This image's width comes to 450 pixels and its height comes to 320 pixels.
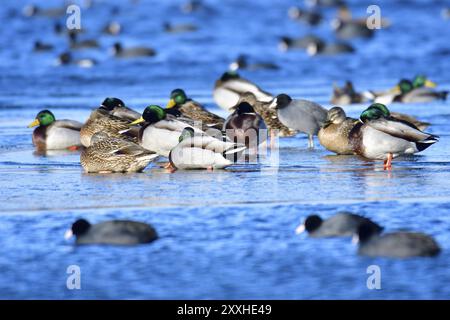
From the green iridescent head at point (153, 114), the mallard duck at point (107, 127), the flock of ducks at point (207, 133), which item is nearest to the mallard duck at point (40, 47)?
the flock of ducks at point (207, 133)

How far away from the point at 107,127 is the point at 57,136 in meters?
0.94

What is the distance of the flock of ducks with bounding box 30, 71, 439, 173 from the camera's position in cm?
1041

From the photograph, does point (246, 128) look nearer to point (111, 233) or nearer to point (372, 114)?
point (372, 114)

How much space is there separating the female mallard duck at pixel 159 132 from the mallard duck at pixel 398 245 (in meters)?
3.87

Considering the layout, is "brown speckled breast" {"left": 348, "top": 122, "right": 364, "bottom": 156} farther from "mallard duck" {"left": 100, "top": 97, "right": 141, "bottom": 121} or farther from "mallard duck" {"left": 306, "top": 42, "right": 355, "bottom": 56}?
"mallard duck" {"left": 306, "top": 42, "right": 355, "bottom": 56}

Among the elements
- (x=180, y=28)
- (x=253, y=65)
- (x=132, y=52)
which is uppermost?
(x=180, y=28)

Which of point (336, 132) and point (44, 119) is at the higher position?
point (44, 119)

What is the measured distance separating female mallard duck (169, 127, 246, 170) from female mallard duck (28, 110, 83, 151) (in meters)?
2.61

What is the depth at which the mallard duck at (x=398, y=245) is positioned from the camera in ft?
23.1

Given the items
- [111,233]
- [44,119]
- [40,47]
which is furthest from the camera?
[40,47]

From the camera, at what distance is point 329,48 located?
86.2ft

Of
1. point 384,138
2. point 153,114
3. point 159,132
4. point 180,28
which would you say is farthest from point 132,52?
point 384,138

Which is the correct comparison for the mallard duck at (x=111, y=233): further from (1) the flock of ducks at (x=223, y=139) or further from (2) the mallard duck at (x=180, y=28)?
(2) the mallard duck at (x=180, y=28)
